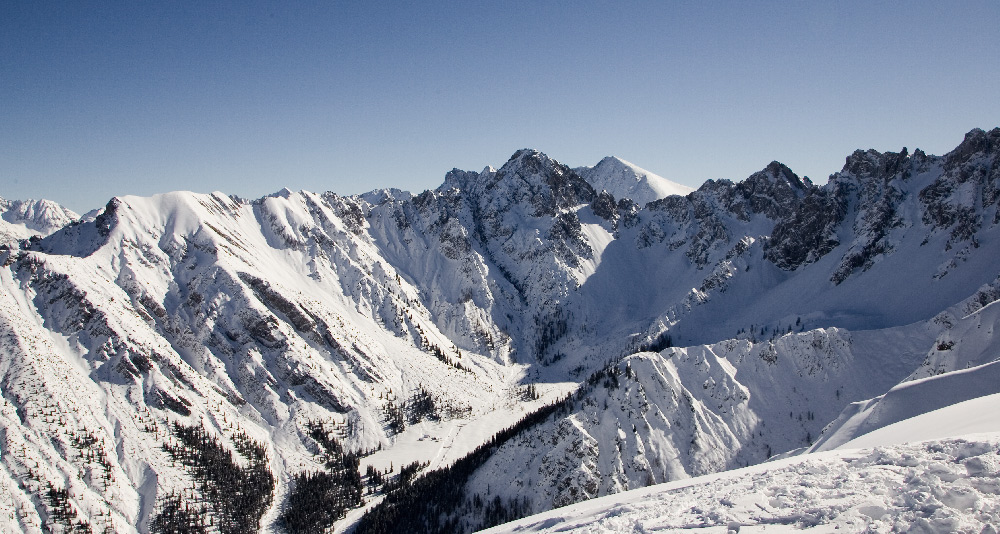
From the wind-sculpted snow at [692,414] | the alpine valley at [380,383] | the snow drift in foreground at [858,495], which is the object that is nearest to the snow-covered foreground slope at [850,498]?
the snow drift in foreground at [858,495]

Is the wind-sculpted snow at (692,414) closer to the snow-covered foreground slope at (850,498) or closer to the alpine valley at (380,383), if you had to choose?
the alpine valley at (380,383)

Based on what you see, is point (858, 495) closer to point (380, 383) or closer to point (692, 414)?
point (692, 414)

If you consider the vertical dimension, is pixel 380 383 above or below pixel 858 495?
above

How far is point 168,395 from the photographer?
126375 millimetres

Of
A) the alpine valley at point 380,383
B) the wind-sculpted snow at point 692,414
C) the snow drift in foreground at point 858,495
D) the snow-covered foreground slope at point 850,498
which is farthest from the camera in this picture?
the wind-sculpted snow at point 692,414

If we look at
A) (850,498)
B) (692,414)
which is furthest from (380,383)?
(850,498)

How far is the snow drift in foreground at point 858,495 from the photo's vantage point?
17.4 metres

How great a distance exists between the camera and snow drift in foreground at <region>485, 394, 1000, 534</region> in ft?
57.2

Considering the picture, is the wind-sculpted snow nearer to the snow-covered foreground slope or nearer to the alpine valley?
the alpine valley

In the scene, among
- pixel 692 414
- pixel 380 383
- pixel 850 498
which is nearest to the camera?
pixel 850 498

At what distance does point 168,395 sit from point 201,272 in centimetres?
5025

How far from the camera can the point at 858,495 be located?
65.6 feet

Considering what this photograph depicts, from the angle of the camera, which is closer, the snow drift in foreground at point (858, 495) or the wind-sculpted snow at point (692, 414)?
the snow drift in foreground at point (858, 495)

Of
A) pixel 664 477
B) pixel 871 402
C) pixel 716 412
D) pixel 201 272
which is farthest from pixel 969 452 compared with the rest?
pixel 201 272
